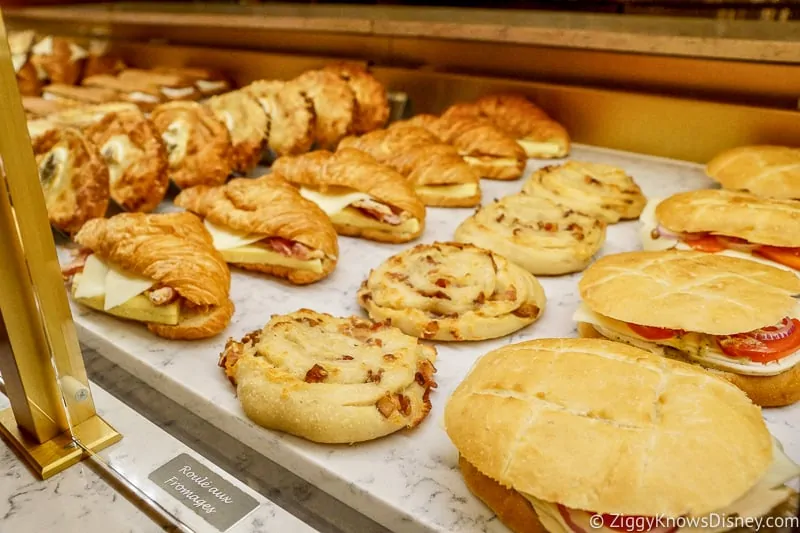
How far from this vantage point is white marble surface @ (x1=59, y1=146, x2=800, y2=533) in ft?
5.44

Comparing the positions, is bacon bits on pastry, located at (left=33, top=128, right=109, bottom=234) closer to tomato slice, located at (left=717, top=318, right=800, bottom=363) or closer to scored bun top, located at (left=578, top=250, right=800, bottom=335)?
scored bun top, located at (left=578, top=250, right=800, bottom=335)

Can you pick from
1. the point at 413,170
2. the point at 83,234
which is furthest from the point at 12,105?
the point at 413,170

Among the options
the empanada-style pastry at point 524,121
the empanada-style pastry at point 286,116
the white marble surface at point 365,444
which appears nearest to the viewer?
the white marble surface at point 365,444

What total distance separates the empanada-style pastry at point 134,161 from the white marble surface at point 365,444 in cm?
80

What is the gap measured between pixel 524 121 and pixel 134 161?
2285mm

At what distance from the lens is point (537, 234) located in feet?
9.42

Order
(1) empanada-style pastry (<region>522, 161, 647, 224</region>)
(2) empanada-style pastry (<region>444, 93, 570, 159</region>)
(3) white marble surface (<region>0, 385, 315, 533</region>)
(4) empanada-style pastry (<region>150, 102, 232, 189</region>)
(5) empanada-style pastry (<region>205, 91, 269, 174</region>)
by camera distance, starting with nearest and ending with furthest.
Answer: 1. (3) white marble surface (<region>0, 385, 315, 533</region>)
2. (1) empanada-style pastry (<region>522, 161, 647, 224</region>)
3. (4) empanada-style pastry (<region>150, 102, 232, 189</region>)
4. (5) empanada-style pastry (<region>205, 91, 269, 174</region>)
5. (2) empanada-style pastry (<region>444, 93, 570, 159</region>)

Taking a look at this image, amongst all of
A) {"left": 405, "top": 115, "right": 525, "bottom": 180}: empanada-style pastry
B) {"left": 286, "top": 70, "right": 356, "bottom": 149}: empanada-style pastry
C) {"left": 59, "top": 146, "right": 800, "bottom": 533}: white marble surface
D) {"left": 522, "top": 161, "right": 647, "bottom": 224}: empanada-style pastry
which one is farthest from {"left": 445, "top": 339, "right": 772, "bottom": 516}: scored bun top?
{"left": 286, "top": 70, "right": 356, "bottom": 149}: empanada-style pastry

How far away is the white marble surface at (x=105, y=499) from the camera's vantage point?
5.11ft

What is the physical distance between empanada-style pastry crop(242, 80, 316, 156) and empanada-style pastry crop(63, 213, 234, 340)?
4.64ft

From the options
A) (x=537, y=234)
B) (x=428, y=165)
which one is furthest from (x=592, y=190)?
(x=428, y=165)

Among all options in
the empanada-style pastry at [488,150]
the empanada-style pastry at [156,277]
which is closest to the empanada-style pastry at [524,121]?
the empanada-style pastry at [488,150]

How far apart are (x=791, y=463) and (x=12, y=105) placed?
1.83 metres

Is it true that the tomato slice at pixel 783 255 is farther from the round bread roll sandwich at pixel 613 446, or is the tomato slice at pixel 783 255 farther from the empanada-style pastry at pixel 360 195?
the empanada-style pastry at pixel 360 195
